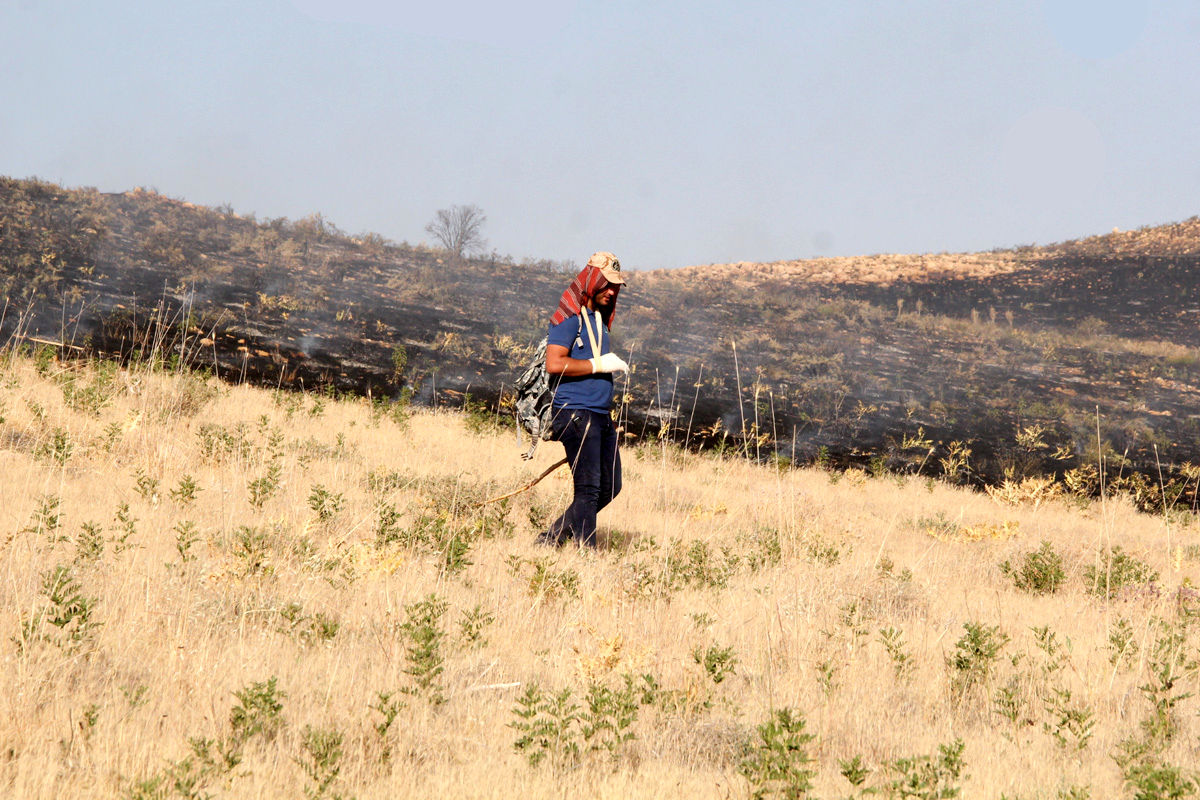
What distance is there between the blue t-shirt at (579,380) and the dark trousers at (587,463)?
0.06 meters

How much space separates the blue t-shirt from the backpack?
64 mm

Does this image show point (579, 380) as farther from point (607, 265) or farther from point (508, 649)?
point (508, 649)

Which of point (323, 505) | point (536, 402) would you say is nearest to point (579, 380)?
point (536, 402)

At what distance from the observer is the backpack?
5172mm

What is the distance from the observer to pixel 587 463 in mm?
5047

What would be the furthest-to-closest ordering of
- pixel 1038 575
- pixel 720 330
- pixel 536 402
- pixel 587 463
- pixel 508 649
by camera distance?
pixel 720 330 < pixel 1038 575 < pixel 536 402 < pixel 587 463 < pixel 508 649

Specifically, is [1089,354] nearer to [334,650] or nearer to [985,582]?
[985,582]

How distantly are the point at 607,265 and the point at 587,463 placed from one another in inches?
49.4

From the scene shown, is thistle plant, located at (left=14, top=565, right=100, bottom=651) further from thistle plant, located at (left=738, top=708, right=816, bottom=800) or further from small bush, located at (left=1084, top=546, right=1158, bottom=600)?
small bush, located at (left=1084, top=546, right=1158, bottom=600)

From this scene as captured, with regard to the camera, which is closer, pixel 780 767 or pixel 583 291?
pixel 780 767

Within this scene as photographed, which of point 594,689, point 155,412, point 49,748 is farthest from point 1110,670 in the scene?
point 155,412

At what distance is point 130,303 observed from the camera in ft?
53.7

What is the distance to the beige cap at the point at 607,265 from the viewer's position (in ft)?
16.7

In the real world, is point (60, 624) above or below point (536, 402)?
below
